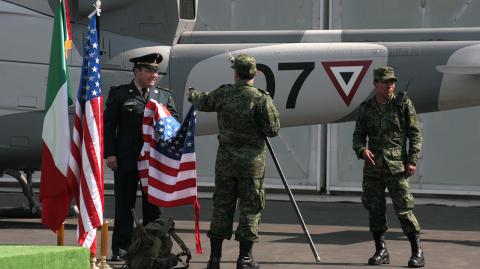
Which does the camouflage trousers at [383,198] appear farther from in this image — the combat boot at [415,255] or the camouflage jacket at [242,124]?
the camouflage jacket at [242,124]

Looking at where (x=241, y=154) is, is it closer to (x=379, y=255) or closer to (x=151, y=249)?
(x=151, y=249)

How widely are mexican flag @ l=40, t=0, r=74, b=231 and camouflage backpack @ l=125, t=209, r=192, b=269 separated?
1.94ft

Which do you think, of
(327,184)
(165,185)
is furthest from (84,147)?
(327,184)

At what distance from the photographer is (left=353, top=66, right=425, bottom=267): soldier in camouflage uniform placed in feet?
27.9

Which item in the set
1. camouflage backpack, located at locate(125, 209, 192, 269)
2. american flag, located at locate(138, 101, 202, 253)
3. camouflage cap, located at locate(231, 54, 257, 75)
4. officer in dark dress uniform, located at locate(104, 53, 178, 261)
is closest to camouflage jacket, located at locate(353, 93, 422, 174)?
camouflage cap, located at locate(231, 54, 257, 75)

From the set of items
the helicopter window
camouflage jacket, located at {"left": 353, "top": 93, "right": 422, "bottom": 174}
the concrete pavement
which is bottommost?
the concrete pavement

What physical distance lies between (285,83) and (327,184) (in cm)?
515

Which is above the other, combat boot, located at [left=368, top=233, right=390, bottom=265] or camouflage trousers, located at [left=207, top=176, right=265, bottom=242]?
camouflage trousers, located at [left=207, top=176, right=265, bottom=242]

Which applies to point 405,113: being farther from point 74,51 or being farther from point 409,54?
point 74,51

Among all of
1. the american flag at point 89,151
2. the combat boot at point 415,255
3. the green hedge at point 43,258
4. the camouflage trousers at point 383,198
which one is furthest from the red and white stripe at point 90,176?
the combat boot at point 415,255

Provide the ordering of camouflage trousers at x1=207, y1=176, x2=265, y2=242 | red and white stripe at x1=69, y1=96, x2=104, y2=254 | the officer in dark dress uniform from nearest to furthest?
red and white stripe at x1=69, y1=96, x2=104, y2=254
camouflage trousers at x1=207, y1=176, x2=265, y2=242
the officer in dark dress uniform

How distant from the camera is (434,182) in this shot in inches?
601

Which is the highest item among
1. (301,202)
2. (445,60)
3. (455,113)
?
(445,60)

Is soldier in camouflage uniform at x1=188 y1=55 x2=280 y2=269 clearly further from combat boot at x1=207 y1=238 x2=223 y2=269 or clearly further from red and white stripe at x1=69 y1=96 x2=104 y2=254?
red and white stripe at x1=69 y1=96 x2=104 y2=254
